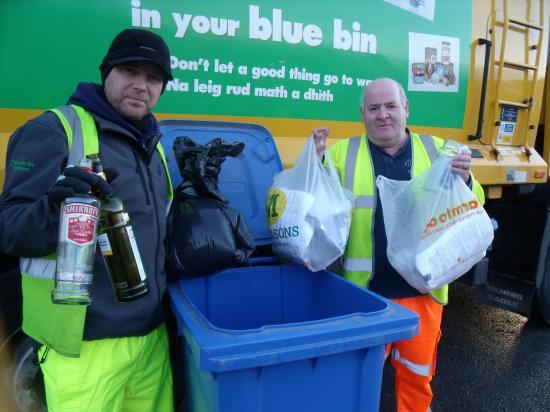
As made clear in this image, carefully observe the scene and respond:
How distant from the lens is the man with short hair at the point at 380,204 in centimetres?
180

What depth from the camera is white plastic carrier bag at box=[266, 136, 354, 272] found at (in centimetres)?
160

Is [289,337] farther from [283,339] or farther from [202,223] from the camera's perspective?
[202,223]

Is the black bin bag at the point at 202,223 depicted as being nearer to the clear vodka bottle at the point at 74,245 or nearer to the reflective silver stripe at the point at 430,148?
the clear vodka bottle at the point at 74,245

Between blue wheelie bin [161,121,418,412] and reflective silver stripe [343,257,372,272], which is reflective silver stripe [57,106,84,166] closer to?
blue wheelie bin [161,121,418,412]

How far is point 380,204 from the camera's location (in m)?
1.84

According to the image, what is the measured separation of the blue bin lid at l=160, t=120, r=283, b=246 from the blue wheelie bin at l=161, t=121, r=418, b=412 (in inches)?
14.6

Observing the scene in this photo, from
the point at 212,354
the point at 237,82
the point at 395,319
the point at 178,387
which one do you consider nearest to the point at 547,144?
the point at 237,82

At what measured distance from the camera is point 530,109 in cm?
313

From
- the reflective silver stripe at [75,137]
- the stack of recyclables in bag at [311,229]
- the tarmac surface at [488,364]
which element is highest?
→ the reflective silver stripe at [75,137]

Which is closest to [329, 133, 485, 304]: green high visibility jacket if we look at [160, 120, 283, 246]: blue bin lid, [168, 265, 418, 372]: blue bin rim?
[160, 120, 283, 246]: blue bin lid

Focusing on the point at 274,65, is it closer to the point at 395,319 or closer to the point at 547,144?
the point at 395,319

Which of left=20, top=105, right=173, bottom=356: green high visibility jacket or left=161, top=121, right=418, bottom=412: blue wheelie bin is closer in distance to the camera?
left=161, top=121, right=418, bottom=412: blue wheelie bin

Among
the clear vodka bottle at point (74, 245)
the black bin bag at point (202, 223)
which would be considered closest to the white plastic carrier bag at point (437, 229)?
the black bin bag at point (202, 223)

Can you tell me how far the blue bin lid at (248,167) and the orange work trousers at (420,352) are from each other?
0.73m
